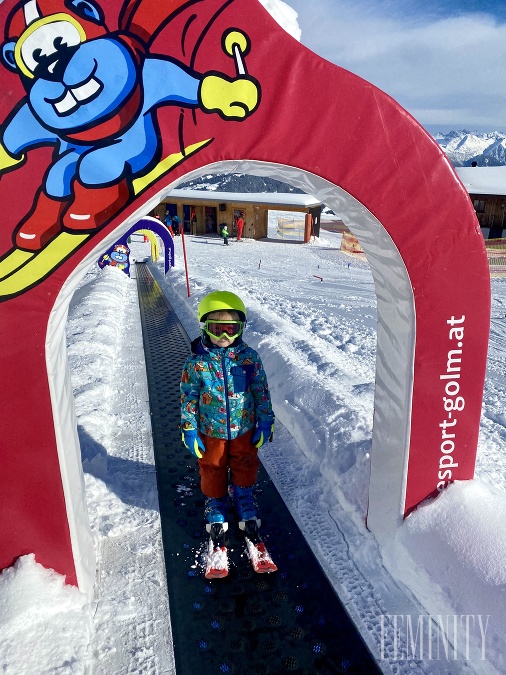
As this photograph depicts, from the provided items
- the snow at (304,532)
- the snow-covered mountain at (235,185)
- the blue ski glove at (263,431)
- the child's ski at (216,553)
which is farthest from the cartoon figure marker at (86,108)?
the snow-covered mountain at (235,185)

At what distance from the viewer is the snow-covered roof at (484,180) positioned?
75.6ft

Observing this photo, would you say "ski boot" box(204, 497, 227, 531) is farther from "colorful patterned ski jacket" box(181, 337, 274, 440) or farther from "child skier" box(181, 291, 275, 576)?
"colorful patterned ski jacket" box(181, 337, 274, 440)

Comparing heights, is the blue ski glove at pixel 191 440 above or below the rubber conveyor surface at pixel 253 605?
above

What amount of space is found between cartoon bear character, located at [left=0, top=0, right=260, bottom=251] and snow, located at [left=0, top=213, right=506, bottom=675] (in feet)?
6.53

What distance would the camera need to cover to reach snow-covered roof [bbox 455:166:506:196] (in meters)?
23.0

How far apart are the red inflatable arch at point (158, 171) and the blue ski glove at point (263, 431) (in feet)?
2.93

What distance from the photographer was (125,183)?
2160 mm

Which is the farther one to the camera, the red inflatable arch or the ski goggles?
the ski goggles

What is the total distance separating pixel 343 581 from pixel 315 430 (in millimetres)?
1541

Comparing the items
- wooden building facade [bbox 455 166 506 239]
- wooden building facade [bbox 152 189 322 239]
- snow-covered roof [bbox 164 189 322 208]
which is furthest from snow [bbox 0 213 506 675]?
wooden building facade [bbox 455 166 506 239]

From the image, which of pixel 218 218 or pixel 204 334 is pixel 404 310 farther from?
pixel 218 218

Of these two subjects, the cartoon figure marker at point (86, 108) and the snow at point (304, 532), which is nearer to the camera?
the cartoon figure marker at point (86, 108)

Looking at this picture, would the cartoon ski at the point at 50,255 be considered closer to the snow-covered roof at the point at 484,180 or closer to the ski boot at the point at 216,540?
the ski boot at the point at 216,540

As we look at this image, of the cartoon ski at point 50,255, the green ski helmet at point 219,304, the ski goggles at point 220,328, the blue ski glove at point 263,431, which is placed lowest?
the blue ski glove at point 263,431
